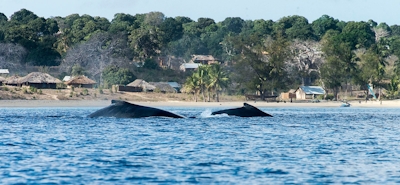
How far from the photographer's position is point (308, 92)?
432 ft

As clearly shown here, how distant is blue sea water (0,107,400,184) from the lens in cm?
2256

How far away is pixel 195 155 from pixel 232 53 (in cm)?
14938

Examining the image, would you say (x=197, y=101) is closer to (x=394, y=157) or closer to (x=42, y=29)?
(x=42, y=29)

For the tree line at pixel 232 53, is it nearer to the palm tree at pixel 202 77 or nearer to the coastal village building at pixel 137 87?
the palm tree at pixel 202 77

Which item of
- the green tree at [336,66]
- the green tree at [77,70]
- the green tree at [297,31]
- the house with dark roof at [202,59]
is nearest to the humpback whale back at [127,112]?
the green tree at [336,66]

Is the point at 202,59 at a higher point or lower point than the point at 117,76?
higher

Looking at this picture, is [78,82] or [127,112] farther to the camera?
[78,82]

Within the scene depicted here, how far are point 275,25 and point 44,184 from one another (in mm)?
179865

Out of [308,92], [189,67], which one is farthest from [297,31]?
[308,92]

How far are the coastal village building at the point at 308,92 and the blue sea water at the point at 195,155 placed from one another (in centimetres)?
8635

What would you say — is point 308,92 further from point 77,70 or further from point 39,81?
point 39,81

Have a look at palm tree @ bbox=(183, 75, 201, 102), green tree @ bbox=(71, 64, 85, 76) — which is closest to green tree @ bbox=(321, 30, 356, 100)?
palm tree @ bbox=(183, 75, 201, 102)

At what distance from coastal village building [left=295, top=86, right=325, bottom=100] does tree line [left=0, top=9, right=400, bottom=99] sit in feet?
5.00

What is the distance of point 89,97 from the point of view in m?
106
